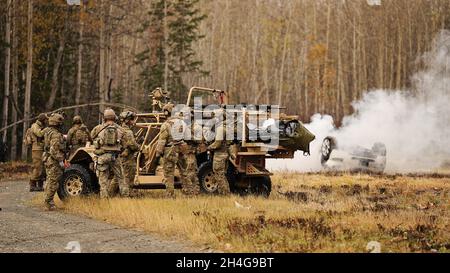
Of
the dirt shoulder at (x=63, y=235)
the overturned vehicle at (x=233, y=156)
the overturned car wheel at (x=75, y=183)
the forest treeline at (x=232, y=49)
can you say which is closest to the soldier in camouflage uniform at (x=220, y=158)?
the overturned vehicle at (x=233, y=156)

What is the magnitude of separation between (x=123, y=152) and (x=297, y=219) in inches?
190

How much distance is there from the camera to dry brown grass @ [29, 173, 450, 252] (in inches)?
342

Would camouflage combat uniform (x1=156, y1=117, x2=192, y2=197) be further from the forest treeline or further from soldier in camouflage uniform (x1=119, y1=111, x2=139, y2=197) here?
the forest treeline

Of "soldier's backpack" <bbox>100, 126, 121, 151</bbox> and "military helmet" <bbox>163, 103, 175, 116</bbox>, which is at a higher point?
"military helmet" <bbox>163, 103, 175, 116</bbox>

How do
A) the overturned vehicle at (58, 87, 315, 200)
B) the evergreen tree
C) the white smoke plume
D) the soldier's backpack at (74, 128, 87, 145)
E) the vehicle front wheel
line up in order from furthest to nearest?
the evergreen tree
the white smoke plume
the soldier's backpack at (74, 128, 87, 145)
the vehicle front wheel
the overturned vehicle at (58, 87, 315, 200)

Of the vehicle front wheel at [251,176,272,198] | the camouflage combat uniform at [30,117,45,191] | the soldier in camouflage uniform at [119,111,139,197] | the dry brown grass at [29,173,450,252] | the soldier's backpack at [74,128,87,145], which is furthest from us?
the camouflage combat uniform at [30,117,45,191]

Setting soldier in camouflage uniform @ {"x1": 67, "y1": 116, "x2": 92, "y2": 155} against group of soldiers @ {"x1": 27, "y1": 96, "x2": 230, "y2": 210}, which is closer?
group of soldiers @ {"x1": 27, "y1": 96, "x2": 230, "y2": 210}

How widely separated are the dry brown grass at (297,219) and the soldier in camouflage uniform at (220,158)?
1.87ft

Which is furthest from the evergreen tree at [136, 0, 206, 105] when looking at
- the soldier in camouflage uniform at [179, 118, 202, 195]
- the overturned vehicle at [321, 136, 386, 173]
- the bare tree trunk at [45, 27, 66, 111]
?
the soldier in camouflage uniform at [179, 118, 202, 195]

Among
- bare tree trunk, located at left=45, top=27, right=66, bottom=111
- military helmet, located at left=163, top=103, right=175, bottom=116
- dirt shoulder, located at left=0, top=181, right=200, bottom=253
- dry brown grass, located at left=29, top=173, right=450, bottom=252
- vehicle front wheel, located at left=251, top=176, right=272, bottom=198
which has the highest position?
bare tree trunk, located at left=45, top=27, right=66, bottom=111

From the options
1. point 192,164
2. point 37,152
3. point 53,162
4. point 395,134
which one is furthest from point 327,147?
point 53,162

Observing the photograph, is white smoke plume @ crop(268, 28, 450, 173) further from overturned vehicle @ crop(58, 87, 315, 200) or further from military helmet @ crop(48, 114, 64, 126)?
military helmet @ crop(48, 114, 64, 126)

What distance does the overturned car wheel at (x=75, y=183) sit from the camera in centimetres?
1395

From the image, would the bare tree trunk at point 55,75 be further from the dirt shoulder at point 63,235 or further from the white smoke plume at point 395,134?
the dirt shoulder at point 63,235
